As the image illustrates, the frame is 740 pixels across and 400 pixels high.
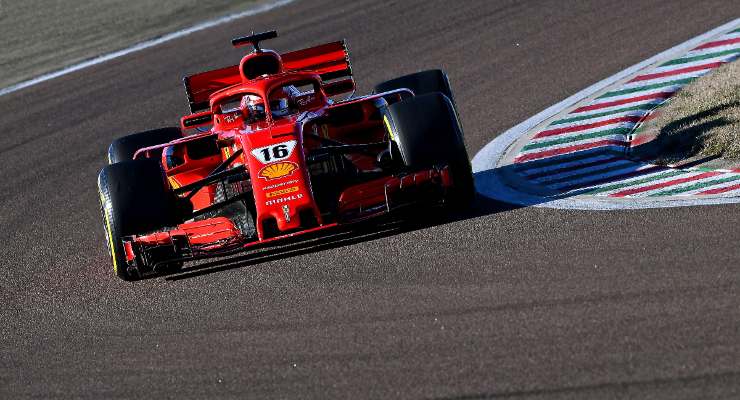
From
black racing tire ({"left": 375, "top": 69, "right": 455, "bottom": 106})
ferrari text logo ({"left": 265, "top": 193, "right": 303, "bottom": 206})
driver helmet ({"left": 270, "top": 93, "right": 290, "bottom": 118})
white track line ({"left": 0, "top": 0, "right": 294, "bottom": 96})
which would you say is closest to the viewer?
ferrari text logo ({"left": 265, "top": 193, "right": 303, "bottom": 206})

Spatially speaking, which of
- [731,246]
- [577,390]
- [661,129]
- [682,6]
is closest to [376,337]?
[577,390]

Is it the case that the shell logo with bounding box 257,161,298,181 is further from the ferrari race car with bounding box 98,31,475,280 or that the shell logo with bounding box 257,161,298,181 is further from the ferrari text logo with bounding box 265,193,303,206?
the ferrari text logo with bounding box 265,193,303,206

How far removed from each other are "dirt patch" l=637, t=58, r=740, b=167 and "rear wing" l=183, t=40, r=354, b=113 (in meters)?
2.91

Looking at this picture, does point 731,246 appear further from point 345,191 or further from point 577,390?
point 345,191

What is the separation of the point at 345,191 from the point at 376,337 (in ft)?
6.85

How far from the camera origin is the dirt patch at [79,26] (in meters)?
21.4

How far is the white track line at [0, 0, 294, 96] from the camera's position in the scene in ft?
66.0

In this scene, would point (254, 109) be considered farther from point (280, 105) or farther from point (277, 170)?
point (277, 170)

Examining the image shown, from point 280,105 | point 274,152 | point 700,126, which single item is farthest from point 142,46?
point 274,152

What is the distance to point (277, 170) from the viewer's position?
925cm

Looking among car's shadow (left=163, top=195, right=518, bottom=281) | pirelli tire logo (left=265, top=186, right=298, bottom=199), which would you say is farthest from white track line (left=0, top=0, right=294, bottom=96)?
pirelli tire logo (left=265, top=186, right=298, bottom=199)

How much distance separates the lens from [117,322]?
8.80 metres

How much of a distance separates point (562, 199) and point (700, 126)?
2.10 m

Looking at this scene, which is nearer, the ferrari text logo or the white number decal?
the ferrari text logo
